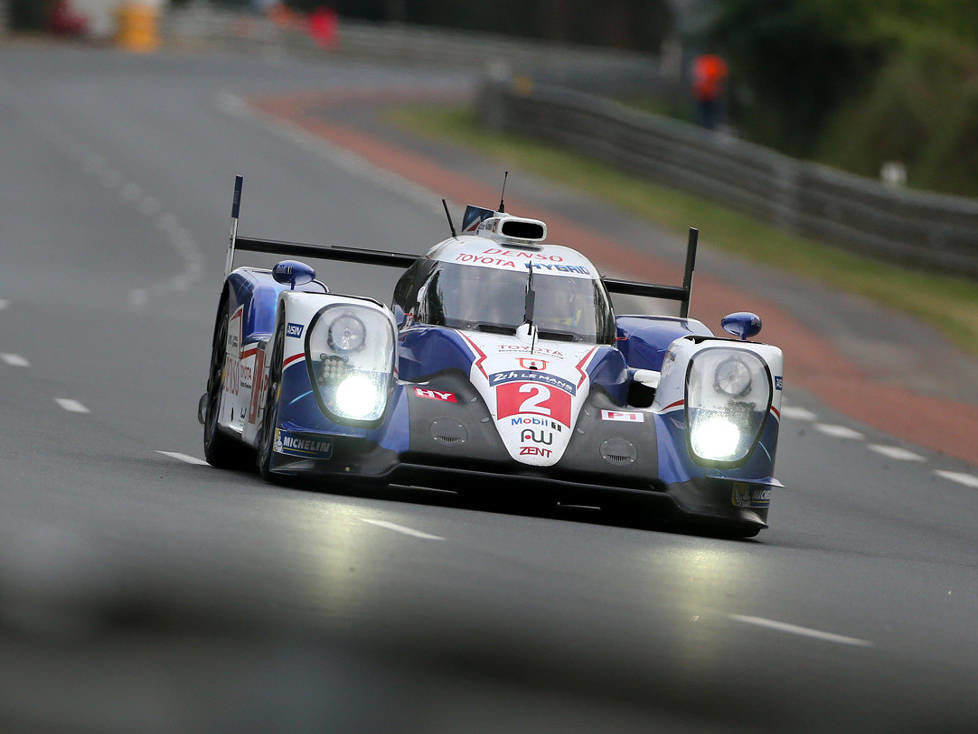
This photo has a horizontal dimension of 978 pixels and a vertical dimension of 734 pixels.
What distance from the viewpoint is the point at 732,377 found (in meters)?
11.5

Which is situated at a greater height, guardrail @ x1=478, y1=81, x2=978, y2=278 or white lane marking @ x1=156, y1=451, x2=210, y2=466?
guardrail @ x1=478, y1=81, x2=978, y2=278

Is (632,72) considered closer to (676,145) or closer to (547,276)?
(676,145)

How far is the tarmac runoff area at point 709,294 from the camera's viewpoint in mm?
20594

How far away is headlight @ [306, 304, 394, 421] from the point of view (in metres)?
11.1

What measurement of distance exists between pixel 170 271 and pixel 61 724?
82.4ft

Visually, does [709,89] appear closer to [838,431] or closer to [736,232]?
[736,232]

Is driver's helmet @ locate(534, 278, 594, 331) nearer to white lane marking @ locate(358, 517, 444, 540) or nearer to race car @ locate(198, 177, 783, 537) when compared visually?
race car @ locate(198, 177, 783, 537)

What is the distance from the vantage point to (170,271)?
101 feet

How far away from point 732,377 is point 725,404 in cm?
16

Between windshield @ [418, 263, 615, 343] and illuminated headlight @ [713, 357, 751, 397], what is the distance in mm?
950

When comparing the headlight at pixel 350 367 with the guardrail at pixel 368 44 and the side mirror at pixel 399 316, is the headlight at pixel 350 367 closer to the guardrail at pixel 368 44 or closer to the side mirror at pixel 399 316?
the side mirror at pixel 399 316

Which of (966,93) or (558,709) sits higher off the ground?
(966,93)

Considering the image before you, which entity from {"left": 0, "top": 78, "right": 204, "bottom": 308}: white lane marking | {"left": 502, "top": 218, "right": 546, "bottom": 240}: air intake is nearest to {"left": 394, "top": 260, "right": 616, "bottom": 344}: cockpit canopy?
{"left": 502, "top": 218, "right": 546, "bottom": 240}: air intake

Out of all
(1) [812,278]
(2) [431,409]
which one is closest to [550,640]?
(2) [431,409]
